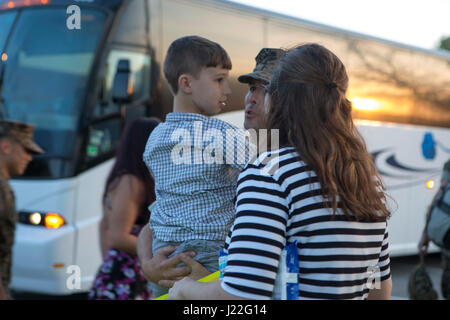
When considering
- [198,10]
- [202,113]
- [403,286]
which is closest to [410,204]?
[403,286]

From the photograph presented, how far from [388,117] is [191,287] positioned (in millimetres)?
7195

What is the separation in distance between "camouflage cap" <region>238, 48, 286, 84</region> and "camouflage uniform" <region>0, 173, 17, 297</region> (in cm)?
140

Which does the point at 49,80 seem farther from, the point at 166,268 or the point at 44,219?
the point at 166,268

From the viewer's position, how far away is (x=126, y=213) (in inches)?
129

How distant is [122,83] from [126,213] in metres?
2.22

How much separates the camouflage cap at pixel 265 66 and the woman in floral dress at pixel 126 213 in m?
1.29

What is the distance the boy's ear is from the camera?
6.50ft

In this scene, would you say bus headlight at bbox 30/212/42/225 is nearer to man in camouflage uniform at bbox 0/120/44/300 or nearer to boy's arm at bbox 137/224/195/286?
man in camouflage uniform at bbox 0/120/44/300

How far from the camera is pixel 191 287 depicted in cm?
155

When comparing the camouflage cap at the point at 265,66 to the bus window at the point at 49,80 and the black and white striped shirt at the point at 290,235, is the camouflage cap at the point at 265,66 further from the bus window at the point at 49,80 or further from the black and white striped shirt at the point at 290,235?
the bus window at the point at 49,80

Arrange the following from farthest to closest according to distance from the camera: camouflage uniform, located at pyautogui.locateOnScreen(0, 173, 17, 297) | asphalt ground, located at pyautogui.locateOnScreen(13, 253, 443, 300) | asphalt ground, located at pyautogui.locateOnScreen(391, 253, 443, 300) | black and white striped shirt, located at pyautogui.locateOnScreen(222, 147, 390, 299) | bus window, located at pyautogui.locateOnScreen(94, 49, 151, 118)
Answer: asphalt ground, located at pyautogui.locateOnScreen(391, 253, 443, 300), asphalt ground, located at pyautogui.locateOnScreen(13, 253, 443, 300), bus window, located at pyautogui.locateOnScreen(94, 49, 151, 118), camouflage uniform, located at pyautogui.locateOnScreen(0, 173, 17, 297), black and white striped shirt, located at pyautogui.locateOnScreen(222, 147, 390, 299)

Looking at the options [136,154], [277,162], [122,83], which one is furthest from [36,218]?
[277,162]

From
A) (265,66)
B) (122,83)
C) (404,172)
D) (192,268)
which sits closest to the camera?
(192,268)

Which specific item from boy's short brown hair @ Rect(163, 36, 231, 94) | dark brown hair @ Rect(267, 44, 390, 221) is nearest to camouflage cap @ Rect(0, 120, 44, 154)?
boy's short brown hair @ Rect(163, 36, 231, 94)
